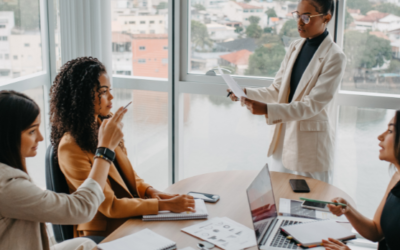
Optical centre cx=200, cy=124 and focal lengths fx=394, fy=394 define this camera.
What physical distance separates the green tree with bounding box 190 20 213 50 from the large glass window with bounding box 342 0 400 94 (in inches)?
39.9

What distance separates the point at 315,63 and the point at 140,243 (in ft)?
4.96

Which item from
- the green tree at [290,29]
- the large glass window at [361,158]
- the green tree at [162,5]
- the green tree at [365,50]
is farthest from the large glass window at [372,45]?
the green tree at [162,5]

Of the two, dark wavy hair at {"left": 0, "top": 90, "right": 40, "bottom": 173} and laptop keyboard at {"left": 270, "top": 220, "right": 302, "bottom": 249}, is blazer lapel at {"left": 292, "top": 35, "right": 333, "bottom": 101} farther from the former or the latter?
dark wavy hair at {"left": 0, "top": 90, "right": 40, "bottom": 173}

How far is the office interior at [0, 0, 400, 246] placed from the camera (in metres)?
2.70

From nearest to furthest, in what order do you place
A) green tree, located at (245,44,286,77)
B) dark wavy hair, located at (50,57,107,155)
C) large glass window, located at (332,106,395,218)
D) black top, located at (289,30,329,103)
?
1. dark wavy hair, located at (50,57,107,155)
2. black top, located at (289,30,329,103)
3. large glass window, located at (332,106,395,218)
4. green tree, located at (245,44,286,77)

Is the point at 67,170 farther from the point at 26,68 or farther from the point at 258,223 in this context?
the point at 26,68

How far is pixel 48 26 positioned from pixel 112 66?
1.82ft

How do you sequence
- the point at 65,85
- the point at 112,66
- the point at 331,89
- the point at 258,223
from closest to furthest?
the point at 258,223 → the point at 65,85 → the point at 331,89 → the point at 112,66

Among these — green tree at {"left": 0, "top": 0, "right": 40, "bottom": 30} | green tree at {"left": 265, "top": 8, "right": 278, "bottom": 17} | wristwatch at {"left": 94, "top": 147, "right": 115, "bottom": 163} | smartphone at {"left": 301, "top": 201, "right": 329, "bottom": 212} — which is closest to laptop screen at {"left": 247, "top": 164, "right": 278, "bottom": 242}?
smartphone at {"left": 301, "top": 201, "right": 329, "bottom": 212}

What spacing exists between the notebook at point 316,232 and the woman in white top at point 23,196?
0.76 meters

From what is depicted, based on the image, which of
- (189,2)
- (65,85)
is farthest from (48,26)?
(65,85)

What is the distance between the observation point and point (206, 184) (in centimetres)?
204

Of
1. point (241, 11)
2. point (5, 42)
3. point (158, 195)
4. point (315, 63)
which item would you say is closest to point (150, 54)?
point (241, 11)

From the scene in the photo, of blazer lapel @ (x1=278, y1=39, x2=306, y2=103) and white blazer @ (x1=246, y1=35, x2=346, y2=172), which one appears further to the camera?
blazer lapel @ (x1=278, y1=39, x2=306, y2=103)
